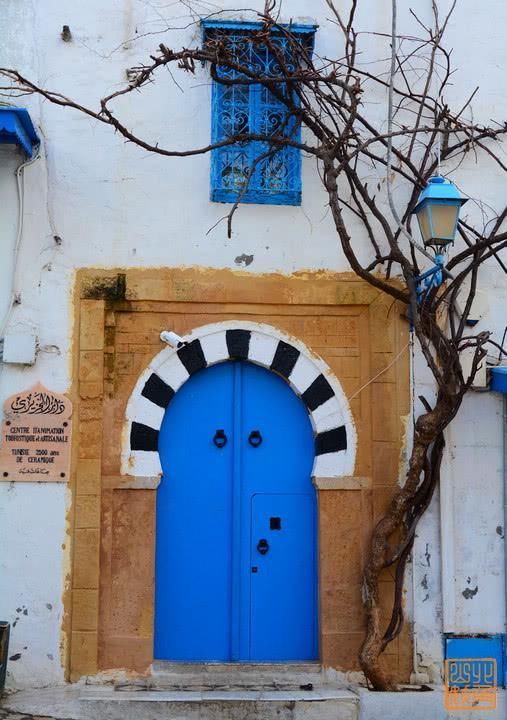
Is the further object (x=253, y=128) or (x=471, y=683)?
(x=253, y=128)

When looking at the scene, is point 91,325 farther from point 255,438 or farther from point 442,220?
point 442,220

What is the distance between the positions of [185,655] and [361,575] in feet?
4.24

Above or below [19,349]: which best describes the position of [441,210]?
above

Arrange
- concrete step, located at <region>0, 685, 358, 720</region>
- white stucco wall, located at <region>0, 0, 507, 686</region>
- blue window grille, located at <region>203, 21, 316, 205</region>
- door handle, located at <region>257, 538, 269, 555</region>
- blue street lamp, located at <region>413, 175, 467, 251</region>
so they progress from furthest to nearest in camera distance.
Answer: blue window grille, located at <region>203, 21, 316, 205</region> → door handle, located at <region>257, 538, 269, 555</region> → white stucco wall, located at <region>0, 0, 507, 686</region> → concrete step, located at <region>0, 685, 358, 720</region> → blue street lamp, located at <region>413, 175, 467, 251</region>

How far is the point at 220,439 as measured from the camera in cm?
621

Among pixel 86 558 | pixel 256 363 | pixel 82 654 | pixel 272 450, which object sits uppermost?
pixel 256 363

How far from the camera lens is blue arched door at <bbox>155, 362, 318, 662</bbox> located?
6.08 meters

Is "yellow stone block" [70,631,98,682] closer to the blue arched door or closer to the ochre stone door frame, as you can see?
the ochre stone door frame

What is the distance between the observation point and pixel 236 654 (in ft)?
19.8

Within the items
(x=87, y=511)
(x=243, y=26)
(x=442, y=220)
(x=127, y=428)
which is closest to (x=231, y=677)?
(x=87, y=511)

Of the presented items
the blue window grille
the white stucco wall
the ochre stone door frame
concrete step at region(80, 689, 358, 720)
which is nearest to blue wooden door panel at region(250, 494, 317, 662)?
the ochre stone door frame

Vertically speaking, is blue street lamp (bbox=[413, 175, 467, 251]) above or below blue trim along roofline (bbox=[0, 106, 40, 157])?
below

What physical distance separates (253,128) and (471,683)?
13.2ft

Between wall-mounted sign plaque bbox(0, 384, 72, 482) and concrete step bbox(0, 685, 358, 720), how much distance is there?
4.54 feet
